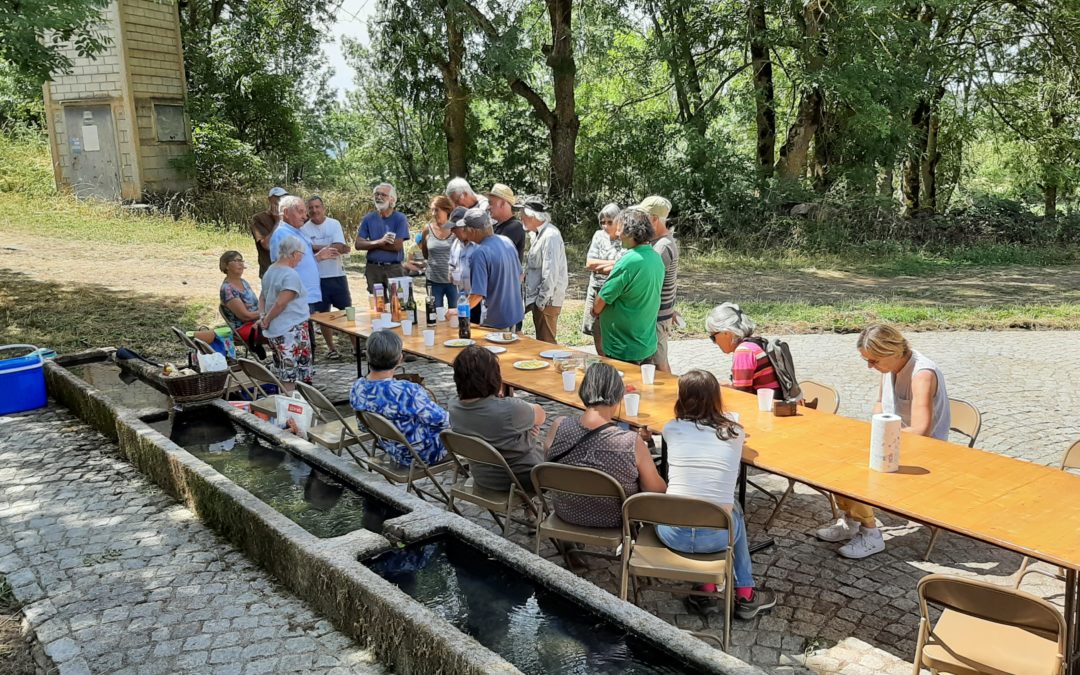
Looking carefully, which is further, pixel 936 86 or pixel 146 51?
pixel 146 51

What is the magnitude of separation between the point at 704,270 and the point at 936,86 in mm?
6691

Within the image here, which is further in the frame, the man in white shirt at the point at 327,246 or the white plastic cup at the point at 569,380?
the man in white shirt at the point at 327,246

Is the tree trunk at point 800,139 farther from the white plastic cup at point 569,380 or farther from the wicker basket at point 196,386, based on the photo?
the wicker basket at point 196,386

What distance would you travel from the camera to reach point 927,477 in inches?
154

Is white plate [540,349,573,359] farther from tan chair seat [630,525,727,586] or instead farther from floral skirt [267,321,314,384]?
tan chair seat [630,525,727,586]

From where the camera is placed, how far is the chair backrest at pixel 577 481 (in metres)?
3.92

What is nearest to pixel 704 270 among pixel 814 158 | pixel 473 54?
pixel 814 158

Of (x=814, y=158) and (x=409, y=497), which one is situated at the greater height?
(x=814, y=158)

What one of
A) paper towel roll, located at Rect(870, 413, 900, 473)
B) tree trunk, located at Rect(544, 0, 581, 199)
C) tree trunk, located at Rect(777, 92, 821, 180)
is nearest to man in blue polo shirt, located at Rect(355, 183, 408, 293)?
paper towel roll, located at Rect(870, 413, 900, 473)

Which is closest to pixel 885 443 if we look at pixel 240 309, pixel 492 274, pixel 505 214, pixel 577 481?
pixel 577 481

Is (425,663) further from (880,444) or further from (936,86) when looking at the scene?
(936,86)

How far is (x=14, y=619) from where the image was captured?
162 inches

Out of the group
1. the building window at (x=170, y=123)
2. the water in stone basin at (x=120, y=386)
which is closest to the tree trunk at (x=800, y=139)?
the building window at (x=170, y=123)

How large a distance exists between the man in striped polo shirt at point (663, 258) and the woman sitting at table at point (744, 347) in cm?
186
